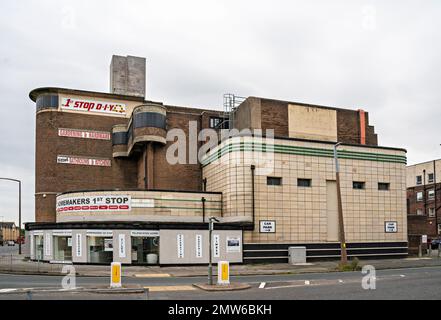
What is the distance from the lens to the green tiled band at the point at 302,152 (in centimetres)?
3894

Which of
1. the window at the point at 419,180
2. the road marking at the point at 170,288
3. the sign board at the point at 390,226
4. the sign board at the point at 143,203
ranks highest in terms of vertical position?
the window at the point at 419,180

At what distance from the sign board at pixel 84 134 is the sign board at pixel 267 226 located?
83.0 ft

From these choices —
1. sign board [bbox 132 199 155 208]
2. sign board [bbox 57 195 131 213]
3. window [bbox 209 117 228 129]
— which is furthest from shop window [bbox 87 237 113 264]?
window [bbox 209 117 228 129]

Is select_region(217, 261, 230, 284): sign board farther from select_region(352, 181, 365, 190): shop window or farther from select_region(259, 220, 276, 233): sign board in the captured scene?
select_region(352, 181, 365, 190): shop window

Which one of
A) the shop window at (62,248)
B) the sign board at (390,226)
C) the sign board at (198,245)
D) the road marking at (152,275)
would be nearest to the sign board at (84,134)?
the shop window at (62,248)

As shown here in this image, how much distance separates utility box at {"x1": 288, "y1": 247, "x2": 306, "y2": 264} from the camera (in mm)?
37875

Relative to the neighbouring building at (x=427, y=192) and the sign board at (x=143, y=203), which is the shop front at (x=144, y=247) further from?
the neighbouring building at (x=427, y=192)

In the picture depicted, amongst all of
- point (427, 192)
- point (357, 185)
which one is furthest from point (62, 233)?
point (427, 192)

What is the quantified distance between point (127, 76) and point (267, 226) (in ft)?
105

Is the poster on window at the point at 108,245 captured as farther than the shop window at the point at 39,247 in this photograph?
No

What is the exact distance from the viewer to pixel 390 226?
43.7 m
